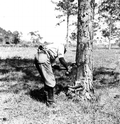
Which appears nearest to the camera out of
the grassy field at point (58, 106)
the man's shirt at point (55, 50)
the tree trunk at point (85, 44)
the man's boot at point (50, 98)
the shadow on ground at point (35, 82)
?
the grassy field at point (58, 106)

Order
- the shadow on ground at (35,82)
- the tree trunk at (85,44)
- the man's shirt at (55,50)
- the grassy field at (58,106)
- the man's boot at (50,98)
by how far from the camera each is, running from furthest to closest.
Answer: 1. the shadow on ground at (35,82)
2. the tree trunk at (85,44)
3. the man's boot at (50,98)
4. the man's shirt at (55,50)
5. the grassy field at (58,106)

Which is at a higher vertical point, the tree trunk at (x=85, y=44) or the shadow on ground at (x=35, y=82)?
the tree trunk at (x=85, y=44)

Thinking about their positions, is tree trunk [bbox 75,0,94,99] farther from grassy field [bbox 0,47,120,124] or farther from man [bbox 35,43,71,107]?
man [bbox 35,43,71,107]

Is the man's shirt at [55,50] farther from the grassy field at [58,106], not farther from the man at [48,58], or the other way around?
the grassy field at [58,106]

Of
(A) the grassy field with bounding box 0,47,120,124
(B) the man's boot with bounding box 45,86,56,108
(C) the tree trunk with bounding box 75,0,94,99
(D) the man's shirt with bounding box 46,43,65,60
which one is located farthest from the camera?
(C) the tree trunk with bounding box 75,0,94,99

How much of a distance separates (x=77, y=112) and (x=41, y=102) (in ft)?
3.47

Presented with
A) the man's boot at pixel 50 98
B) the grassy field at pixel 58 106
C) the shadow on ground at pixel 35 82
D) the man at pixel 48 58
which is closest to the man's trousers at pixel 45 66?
the man at pixel 48 58

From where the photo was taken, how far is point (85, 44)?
5461 mm

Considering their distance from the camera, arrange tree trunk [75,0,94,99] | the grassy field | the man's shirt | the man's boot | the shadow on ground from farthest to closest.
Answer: the shadow on ground < tree trunk [75,0,94,99] < the man's boot < the man's shirt < the grassy field

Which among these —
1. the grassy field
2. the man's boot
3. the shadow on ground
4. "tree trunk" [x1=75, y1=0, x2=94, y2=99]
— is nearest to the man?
the man's boot

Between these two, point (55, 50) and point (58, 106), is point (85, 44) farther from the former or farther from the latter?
point (58, 106)

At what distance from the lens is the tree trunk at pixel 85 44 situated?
543 centimetres

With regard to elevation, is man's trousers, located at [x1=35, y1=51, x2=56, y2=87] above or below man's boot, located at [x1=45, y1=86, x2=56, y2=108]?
above

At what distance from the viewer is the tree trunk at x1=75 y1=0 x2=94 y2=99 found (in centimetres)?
543
